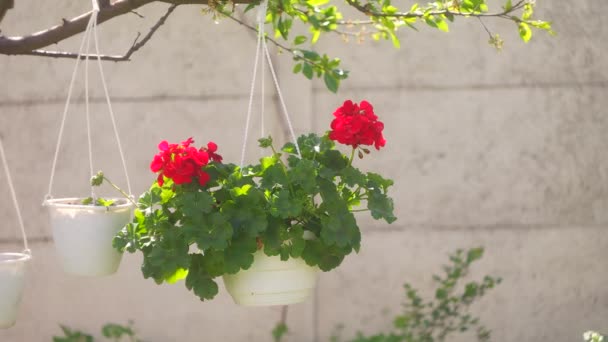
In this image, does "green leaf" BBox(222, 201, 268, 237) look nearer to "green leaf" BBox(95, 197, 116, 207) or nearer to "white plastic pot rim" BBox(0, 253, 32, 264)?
"green leaf" BBox(95, 197, 116, 207)

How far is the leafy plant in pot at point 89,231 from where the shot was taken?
2.34 metres

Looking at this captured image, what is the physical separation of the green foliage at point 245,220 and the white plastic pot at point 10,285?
0.26m

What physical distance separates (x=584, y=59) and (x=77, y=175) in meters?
2.05

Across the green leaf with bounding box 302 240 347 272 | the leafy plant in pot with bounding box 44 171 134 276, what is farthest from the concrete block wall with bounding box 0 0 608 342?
the green leaf with bounding box 302 240 347 272

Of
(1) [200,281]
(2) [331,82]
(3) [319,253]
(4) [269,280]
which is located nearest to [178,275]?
(1) [200,281]

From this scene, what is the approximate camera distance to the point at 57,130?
3959 millimetres

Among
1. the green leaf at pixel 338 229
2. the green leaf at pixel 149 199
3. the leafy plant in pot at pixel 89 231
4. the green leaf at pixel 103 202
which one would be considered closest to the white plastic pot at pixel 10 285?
the leafy plant in pot at pixel 89 231

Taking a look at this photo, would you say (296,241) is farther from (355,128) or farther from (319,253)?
(355,128)

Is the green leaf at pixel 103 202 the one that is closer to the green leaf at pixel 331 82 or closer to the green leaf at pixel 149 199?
the green leaf at pixel 149 199

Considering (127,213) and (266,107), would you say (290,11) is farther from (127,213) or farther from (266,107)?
(266,107)

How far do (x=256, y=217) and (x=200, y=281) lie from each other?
202mm

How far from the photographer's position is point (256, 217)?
7.11 feet

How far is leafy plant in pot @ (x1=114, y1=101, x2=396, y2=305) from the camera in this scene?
85.1 inches

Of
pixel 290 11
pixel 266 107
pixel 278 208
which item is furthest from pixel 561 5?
pixel 278 208
